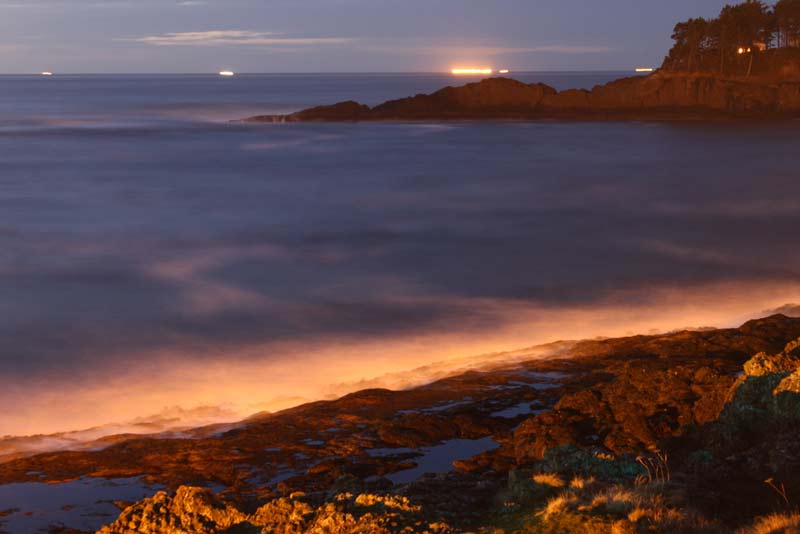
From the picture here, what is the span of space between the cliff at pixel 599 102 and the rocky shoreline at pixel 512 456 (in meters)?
72.5

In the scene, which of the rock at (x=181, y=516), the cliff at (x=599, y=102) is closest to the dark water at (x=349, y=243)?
the rock at (x=181, y=516)

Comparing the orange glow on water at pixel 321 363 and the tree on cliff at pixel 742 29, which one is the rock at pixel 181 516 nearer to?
the orange glow on water at pixel 321 363

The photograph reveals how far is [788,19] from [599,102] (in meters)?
29.2

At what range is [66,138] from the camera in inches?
2677

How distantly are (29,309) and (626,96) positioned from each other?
75.4 meters

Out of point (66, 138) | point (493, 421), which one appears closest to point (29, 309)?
point (493, 421)

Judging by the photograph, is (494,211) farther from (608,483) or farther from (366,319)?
(608,483)

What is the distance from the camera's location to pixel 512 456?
987 cm

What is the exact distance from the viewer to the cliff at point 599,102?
3285 inches

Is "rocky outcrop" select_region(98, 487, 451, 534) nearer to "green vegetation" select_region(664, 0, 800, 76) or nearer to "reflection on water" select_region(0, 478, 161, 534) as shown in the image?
"reflection on water" select_region(0, 478, 161, 534)

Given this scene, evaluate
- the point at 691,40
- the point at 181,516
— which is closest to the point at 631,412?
the point at 181,516

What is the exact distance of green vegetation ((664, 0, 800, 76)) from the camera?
93.7 meters

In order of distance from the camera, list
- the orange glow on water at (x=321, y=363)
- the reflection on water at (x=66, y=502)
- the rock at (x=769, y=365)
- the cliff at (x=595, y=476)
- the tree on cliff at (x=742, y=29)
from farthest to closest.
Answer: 1. the tree on cliff at (x=742, y=29)
2. the orange glow on water at (x=321, y=363)
3. the rock at (x=769, y=365)
4. the reflection on water at (x=66, y=502)
5. the cliff at (x=595, y=476)

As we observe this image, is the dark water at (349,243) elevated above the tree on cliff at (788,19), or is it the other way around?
the tree on cliff at (788,19)
